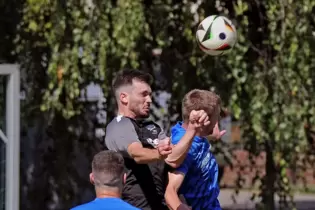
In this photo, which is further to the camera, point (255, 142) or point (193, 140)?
point (255, 142)

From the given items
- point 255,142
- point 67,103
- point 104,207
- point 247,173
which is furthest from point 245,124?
point 104,207

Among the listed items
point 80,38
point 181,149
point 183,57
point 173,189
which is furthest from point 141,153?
point 183,57

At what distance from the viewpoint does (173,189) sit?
4668 millimetres

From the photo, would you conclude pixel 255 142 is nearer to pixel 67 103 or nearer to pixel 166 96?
pixel 166 96

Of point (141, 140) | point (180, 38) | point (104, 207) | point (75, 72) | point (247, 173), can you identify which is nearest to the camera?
point (104, 207)

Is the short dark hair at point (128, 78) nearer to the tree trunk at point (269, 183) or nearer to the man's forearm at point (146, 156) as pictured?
the man's forearm at point (146, 156)

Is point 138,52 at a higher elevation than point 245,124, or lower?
higher

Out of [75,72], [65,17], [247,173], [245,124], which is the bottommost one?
[247,173]

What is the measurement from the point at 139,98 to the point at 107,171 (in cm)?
102

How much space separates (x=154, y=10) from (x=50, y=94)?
4.47 ft

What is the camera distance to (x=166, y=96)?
9.46 meters

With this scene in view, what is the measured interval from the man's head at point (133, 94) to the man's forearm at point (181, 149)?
0.34 metres

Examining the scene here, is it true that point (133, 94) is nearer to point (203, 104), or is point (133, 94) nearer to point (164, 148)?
point (203, 104)

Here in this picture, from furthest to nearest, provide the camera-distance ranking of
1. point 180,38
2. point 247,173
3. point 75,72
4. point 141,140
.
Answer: point 247,173, point 180,38, point 75,72, point 141,140
